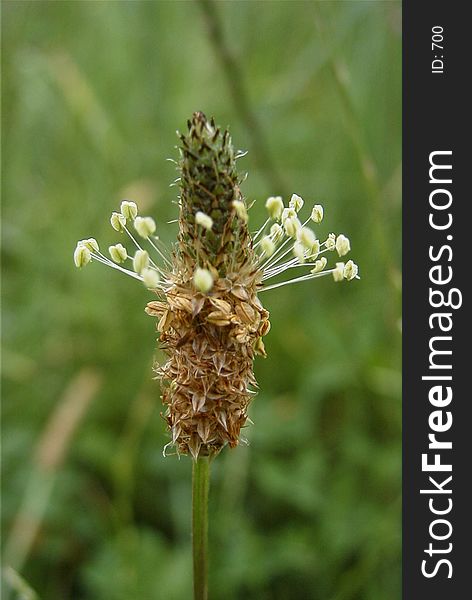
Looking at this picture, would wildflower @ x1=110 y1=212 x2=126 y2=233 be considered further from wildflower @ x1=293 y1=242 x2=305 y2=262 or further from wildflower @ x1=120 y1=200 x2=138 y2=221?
wildflower @ x1=293 y1=242 x2=305 y2=262

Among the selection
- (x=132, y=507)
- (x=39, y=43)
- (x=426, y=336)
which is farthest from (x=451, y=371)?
(x=39, y=43)

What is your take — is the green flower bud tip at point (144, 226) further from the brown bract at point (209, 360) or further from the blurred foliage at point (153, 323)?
the blurred foliage at point (153, 323)

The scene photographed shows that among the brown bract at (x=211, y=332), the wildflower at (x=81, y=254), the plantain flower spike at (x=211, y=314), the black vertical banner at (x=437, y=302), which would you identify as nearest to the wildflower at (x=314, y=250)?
the plantain flower spike at (x=211, y=314)

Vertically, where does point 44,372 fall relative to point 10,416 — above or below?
above

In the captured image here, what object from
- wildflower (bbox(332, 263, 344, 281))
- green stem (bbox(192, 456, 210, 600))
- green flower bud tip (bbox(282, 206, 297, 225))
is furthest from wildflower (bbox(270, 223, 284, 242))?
green stem (bbox(192, 456, 210, 600))

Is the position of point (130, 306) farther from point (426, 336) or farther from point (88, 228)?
point (426, 336)

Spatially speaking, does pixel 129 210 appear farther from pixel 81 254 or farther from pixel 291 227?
pixel 291 227
